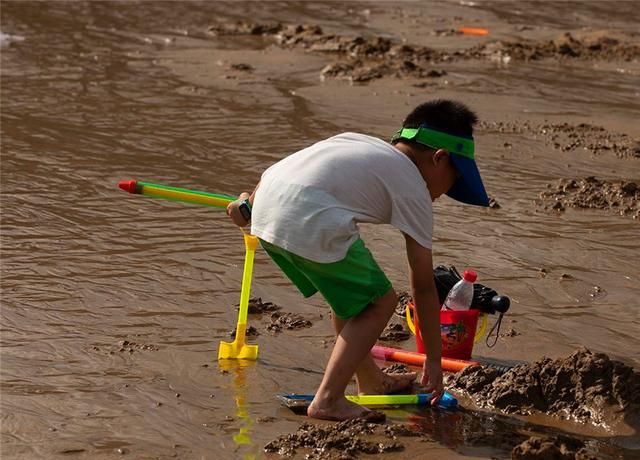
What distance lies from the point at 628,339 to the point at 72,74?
6.31 m

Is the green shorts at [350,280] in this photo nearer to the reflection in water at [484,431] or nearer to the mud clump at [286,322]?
the reflection in water at [484,431]

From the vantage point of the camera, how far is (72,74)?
9.78m

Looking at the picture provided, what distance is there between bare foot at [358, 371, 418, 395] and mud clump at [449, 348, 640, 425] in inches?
9.6

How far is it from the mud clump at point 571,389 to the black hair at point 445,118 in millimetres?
861

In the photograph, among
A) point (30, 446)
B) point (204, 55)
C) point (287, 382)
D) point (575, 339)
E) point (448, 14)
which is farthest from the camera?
point (448, 14)

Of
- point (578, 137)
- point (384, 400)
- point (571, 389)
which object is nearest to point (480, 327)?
point (571, 389)

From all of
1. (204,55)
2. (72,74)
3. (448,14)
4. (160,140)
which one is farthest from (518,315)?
(448,14)

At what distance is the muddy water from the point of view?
154 inches

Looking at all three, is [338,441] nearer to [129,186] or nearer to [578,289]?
[129,186]

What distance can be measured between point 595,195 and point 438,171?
2.88 m

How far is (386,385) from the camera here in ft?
13.5

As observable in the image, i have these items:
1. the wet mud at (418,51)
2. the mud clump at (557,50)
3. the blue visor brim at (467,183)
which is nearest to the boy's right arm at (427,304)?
the blue visor brim at (467,183)

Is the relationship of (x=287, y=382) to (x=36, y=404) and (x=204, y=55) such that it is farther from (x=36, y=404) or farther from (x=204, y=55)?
(x=204, y=55)

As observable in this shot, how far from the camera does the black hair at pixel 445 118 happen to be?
12.9 ft
